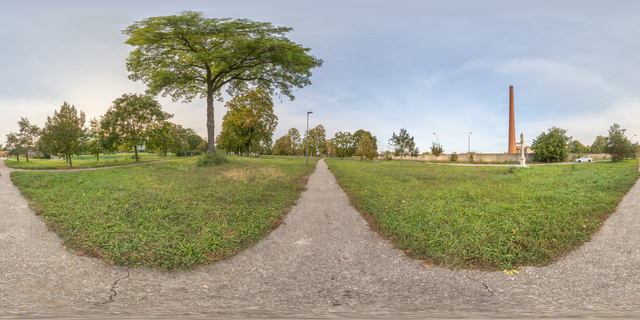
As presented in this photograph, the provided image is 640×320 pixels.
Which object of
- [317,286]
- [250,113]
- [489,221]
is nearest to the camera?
[317,286]

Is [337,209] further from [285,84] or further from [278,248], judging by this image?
[285,84]

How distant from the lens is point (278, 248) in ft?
16.8

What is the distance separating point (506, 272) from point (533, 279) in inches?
13.2

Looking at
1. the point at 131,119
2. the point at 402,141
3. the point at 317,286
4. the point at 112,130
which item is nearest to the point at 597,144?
the point at 402,141

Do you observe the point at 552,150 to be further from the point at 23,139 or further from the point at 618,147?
the point at 23,139

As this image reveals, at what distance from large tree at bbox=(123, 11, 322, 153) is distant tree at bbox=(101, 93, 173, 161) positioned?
25.2ft

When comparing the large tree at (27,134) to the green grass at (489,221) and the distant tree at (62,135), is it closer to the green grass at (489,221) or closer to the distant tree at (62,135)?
the distant tree at (62,135)

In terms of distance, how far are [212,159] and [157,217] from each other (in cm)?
1451

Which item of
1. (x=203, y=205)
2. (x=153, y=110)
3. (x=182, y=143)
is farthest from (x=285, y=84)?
(x=182, y=143)

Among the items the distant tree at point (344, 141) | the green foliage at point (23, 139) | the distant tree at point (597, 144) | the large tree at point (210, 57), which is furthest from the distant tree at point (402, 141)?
→ the distant tree at point (597, 144)

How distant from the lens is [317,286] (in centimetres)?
379

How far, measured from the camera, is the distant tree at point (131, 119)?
26266mm

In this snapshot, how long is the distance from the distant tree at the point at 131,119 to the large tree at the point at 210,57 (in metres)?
Answer: 7.68

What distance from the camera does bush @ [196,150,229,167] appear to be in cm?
1953
